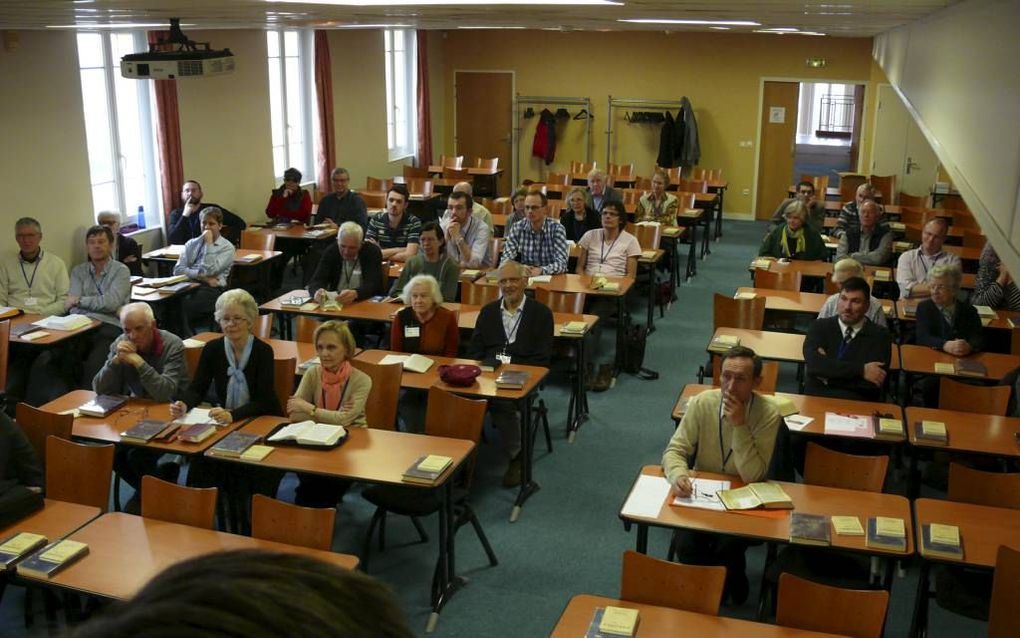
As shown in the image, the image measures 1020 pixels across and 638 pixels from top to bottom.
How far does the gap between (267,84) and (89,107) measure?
3.04m

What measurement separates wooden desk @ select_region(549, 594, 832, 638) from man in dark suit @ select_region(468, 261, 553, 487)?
3.01 m

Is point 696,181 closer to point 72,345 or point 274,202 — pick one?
point 274,202

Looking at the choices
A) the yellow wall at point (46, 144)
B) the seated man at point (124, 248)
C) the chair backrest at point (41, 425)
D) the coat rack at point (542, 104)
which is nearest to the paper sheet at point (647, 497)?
the chair backrest at point (41, 425)

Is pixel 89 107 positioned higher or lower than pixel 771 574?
higher

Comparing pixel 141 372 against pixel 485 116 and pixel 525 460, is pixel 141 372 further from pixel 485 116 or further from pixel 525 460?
pixel 485 116

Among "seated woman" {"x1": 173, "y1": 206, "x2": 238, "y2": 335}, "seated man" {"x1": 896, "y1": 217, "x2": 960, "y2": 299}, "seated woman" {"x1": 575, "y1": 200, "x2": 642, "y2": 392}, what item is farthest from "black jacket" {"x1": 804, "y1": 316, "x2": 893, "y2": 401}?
"seated woman" {"x1": 173, "y1": 206, "x2": 238, "y2": 335}

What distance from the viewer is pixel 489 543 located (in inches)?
229

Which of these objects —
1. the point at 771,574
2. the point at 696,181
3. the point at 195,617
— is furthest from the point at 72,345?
the point at 696,181

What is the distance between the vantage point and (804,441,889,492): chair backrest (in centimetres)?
495

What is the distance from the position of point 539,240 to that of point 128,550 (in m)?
5.67

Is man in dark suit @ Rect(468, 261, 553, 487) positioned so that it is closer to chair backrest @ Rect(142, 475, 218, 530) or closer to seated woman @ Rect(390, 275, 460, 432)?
seated woman @ Rect(390, 275, 460, 432)

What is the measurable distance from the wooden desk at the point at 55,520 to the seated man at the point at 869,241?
25.0ft

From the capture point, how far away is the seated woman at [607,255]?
9398mm

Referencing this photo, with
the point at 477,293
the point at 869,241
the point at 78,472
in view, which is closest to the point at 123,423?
the point at 78,472
